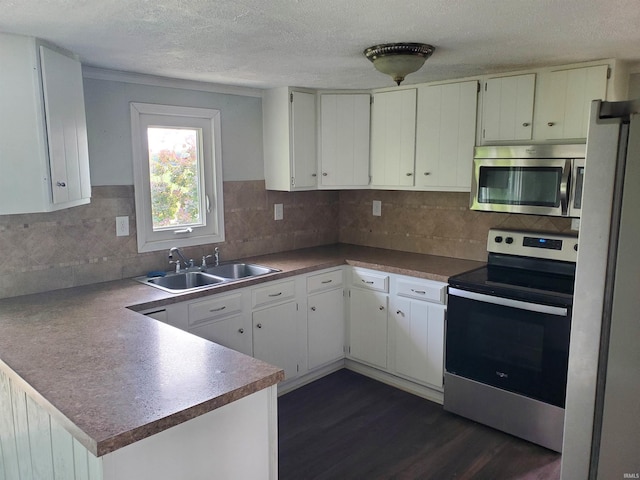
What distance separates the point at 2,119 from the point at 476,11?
1.90 metres

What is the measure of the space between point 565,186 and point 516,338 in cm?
87

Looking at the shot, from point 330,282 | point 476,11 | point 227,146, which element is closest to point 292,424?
point 330,282

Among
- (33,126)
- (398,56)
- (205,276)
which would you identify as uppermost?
(398,56)

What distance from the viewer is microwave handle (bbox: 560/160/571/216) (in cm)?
265

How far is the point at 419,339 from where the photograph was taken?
10.6 ft

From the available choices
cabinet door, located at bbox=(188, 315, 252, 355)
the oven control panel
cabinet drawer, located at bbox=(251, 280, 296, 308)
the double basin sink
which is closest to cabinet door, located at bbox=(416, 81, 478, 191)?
the oven control panel

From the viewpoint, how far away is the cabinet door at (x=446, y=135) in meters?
3.14

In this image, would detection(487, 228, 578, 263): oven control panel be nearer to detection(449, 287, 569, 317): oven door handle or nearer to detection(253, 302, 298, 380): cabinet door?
detection(449, 287, 569, 317): oven door handle

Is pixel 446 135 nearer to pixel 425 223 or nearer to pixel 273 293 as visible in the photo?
pixel 425 223

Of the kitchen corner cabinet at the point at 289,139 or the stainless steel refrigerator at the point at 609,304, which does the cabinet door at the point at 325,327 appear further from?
the stainless steel refrigerator at the point at 609,304

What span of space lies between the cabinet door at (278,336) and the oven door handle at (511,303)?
3.54ft

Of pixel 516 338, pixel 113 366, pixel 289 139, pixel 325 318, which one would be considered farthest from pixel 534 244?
pixel 113 366

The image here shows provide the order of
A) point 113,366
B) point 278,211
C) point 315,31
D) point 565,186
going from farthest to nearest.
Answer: point 278,211 → point 565,186 → point 315,31 → point 113,366

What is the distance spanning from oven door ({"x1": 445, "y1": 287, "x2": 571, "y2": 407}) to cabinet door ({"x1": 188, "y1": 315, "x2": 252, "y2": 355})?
1.26m
